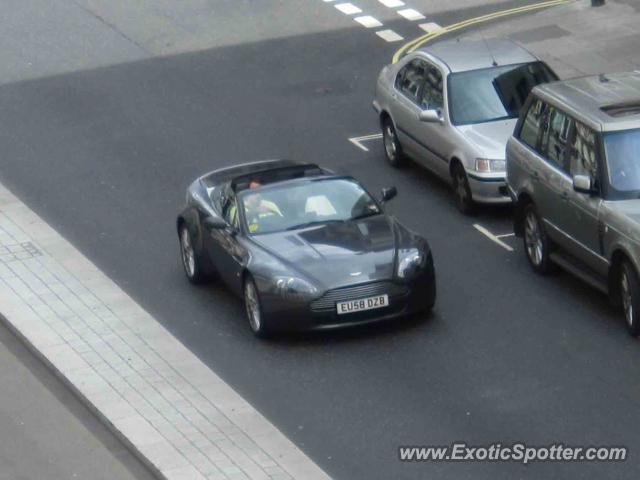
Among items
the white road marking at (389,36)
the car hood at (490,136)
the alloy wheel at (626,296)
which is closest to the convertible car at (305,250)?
the alloy wheel at (626,296)

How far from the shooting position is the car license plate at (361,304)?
1523cm

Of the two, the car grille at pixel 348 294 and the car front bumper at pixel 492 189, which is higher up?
the car grille at pixel 348 294

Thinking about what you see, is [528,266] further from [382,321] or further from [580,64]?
[580,64]

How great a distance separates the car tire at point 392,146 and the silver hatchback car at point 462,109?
0.5 inches

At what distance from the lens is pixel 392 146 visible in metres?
21.7

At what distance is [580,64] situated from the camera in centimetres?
2592

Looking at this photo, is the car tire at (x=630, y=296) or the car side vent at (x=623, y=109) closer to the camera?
the car tire at (x=630, y=296)

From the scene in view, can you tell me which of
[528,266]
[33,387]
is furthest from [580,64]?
[33,387]

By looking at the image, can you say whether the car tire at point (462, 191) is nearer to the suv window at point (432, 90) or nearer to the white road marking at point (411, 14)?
the suv window at point (432, 90)

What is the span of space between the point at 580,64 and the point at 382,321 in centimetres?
1139

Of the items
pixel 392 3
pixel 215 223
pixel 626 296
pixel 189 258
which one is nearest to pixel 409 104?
pixel 189 258

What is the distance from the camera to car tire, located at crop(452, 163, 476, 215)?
19203mm

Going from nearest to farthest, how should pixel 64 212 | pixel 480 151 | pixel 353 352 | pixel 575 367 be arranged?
pixel 575 367 → pixel 353 352 → pixel 480 151 → pixel 64 212

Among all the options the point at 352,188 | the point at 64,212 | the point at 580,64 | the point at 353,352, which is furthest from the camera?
the point at 580,64
